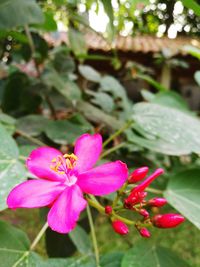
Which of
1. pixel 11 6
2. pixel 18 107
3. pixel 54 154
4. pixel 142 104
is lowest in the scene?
pixel 18 107

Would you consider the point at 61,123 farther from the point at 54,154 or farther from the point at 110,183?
the point at 110,183

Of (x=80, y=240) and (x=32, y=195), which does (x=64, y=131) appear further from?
(x=32, y=195)

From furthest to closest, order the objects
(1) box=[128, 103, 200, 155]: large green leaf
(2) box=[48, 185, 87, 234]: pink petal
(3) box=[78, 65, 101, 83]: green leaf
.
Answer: (3) box=[78, 65, 101, 83]: green leaf
(1) box=[128, 103, 200, 155]: large green leaf
(2) box=[48, 185, 87, 234]: pink petal

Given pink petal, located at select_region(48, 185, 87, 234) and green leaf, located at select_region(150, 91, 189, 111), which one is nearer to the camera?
pink petal, located at select_region(48, 185, 87, 234)

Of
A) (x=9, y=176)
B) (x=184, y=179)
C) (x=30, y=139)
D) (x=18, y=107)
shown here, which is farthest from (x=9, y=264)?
(x=18, y=107)

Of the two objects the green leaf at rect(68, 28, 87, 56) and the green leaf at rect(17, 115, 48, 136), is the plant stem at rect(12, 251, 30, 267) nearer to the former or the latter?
the green leaf at rect(17, 115, 48, 136)

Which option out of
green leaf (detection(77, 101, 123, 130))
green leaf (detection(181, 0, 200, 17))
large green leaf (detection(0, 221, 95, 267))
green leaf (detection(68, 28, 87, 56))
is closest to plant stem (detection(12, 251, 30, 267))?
large green leaf (detection(0, 221, 95, 267))
